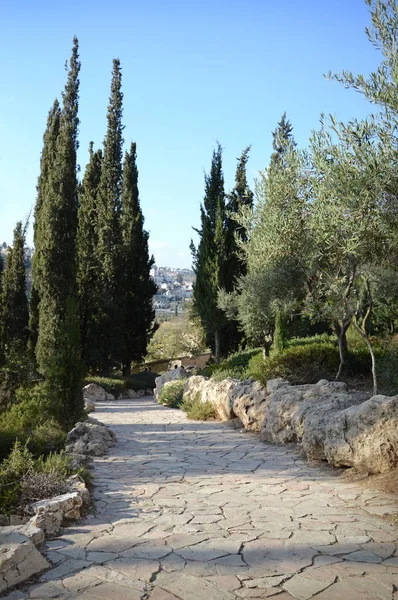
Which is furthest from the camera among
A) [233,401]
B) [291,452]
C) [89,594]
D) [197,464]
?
[233,401]

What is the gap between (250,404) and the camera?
1241 cm

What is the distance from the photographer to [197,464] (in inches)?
345

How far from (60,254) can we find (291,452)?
16.6 m

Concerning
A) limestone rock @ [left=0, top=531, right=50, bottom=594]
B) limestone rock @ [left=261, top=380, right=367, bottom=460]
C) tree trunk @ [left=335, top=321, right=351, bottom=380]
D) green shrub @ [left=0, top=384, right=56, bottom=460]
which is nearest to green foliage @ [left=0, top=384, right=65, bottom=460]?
green shrub @ [left=0, top=384, right=56, bottom=460]

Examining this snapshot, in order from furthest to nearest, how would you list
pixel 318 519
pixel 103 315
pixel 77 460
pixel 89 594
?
pixel 103 315
pixel 77 460
pixel 318 519
pixel 89 594

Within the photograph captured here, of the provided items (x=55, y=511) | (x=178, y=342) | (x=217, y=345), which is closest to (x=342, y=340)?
(x=55, y=511)

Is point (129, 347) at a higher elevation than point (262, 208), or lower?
lower

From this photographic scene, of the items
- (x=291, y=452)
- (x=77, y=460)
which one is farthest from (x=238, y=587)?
(x=291, y=452)

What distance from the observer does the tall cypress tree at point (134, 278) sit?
29.6 meters

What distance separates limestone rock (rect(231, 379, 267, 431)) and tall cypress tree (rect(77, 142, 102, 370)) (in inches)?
572

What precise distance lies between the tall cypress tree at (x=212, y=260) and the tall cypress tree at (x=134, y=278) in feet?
11.4

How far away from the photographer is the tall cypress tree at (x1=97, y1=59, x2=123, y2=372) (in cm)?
2748

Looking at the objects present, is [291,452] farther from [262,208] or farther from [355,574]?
[355,574]

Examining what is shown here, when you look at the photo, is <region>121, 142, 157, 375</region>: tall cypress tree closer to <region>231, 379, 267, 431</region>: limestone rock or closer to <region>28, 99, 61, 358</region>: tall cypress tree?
<region>28, 99, 61, 358</region>: tall cypress tree
